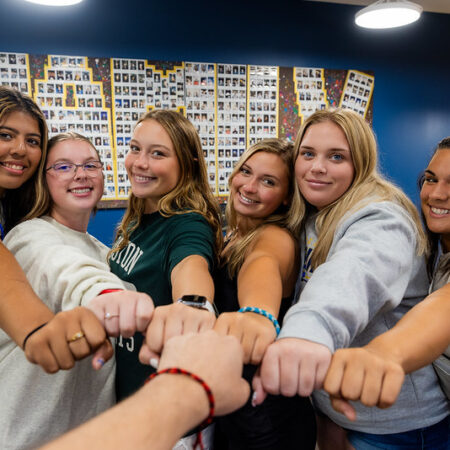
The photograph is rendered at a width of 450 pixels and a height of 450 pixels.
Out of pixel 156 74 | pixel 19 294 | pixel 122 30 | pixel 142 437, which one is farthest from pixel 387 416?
pixel 122 30

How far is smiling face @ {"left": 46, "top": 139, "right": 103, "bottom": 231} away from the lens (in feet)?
4.89

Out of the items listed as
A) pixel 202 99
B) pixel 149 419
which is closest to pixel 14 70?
pixel 202 99

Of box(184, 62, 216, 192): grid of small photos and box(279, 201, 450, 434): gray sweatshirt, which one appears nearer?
box(279, 201, 450, 434): gray sweatshirt

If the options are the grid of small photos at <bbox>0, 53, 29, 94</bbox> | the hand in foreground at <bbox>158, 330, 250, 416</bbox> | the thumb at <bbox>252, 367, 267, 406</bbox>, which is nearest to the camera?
the hand in foreground at <bbox>158, 330, 250, 416</bbox>

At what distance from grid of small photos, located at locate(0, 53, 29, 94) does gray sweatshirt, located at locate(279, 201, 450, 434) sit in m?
2.76

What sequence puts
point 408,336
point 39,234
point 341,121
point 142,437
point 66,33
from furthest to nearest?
1. point 66,33
2. point 341,121
3. point 39,234
4. point 408,336
5. point 142,437

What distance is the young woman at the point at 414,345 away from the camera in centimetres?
72

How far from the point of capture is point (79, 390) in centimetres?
122

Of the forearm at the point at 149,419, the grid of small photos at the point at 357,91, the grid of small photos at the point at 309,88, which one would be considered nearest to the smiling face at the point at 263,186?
the forearm at the point at 149,419

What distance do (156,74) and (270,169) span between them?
2167 millimetres

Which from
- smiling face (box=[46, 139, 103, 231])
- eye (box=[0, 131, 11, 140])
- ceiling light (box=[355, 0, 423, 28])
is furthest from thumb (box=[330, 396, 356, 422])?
ceiling light (box=[355, 0, 423, 28])

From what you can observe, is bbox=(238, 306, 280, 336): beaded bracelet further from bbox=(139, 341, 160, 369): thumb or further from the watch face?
bbox=(139, 341, 160, 369): thumb

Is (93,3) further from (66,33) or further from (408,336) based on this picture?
(408,336)

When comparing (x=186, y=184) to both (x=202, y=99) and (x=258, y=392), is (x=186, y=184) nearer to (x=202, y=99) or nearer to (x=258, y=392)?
(x=258, y=392)
